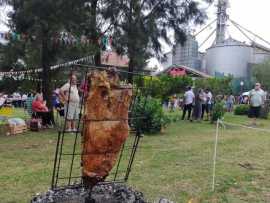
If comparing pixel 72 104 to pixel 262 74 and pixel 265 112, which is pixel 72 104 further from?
pixel 262 74

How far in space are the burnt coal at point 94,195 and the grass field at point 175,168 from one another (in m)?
1.62

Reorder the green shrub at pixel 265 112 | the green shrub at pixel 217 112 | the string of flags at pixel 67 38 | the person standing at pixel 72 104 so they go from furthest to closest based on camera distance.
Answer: the green shrub at pixel 265 112 → the green shrub at pixel 217 112 → the string of flags at pixel 67 38 → the person standing at pixel 72 104

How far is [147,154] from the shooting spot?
8.78 m

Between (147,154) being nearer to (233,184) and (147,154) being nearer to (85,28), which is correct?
(233,184)

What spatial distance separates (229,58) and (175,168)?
4337cm

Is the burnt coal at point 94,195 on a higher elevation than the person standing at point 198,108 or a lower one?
lower

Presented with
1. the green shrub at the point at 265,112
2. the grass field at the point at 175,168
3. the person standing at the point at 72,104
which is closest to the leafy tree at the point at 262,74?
the green shrub at the point at 265,112

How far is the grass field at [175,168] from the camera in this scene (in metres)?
5.73

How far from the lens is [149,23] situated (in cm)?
1537

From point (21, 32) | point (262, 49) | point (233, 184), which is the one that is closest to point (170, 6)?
point (21, 32)

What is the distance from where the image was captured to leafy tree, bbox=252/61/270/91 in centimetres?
5128

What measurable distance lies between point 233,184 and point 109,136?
382cm

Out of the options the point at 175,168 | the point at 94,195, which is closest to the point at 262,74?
the point at 175,168

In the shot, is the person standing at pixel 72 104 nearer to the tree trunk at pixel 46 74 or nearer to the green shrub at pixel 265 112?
the tree trunk at pixel 46 74
